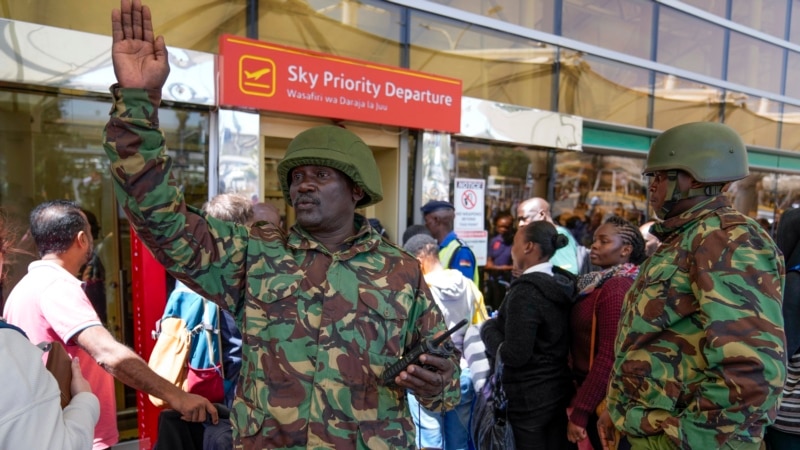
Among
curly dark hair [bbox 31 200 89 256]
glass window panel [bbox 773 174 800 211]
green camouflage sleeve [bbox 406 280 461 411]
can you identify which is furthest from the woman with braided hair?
glass window panel [bbox 773 174 800 211]

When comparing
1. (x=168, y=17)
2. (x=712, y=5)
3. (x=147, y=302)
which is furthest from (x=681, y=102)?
(x=147, y=302)

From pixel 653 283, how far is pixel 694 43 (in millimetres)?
8717

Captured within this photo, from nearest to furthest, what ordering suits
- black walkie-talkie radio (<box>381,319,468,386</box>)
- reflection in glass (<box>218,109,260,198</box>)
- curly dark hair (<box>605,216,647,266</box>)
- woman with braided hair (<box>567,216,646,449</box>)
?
black walkie-talkie radio (<box>381,319,468,386</box>) → woman with braided hair (<box>567,216,646,449</box>) → curly dark hair (<box>605,216,647,266</box>) → reflection in glass (<box>218,109,260,198</box>)

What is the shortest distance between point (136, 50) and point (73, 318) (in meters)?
1.26

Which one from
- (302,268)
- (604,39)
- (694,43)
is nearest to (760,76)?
(694,43)

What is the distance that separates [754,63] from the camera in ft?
31.2

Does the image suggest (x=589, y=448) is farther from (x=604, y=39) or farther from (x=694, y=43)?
(x=694, y=43)

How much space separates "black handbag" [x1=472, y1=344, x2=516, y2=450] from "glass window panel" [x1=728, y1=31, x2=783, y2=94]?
9223 mm

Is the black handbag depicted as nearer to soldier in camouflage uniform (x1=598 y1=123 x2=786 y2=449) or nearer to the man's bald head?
soldier in camouflage uniform (x1=598 y1=123 x2=786 y2=449)

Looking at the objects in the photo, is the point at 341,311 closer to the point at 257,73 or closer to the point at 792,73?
the point at 257,73

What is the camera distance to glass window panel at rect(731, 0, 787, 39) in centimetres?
909

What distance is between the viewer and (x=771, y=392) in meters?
1.48

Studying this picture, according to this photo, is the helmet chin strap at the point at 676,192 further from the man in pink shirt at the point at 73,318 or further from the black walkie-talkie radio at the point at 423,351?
the man in pink shirt at the point at 73,318

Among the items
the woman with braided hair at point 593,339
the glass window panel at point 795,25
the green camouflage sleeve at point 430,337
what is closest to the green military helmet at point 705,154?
the woman with braided hair at point 593,339
